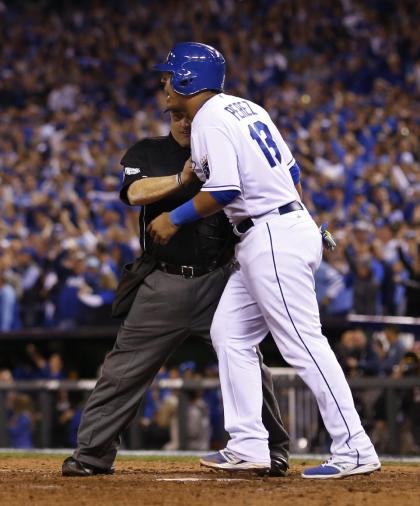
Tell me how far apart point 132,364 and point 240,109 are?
1316 millimetres

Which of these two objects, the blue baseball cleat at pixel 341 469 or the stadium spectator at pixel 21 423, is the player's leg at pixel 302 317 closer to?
the blue baseball cleat at pixel 341 469

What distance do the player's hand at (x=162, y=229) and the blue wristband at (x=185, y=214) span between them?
0.03 meters

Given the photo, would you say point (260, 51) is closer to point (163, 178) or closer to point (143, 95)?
point (143, 95)

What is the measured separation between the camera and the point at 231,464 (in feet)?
18.1

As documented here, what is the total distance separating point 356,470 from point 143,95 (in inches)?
643

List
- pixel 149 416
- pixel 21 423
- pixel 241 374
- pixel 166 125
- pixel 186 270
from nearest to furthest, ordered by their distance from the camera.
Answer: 1. pixel 241 374
2. pixel 186 270
3. pixel 149 416
4. pixel 21 423
5. pixel 166 125

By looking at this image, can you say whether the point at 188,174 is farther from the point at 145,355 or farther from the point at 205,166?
the point at 145,355

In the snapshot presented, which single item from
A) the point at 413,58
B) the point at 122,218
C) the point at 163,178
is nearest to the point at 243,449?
the point at 163,178

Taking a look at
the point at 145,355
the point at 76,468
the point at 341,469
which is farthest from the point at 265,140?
the point at 76,468

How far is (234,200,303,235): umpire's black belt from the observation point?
531 cm

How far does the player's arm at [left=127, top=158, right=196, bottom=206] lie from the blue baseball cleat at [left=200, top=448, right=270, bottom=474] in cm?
123

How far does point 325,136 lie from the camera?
51.7ft

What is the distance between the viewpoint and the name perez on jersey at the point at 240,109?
528 centimetres

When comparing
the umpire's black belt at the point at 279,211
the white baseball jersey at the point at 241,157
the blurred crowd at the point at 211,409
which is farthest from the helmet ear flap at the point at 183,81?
the blurred crowd at the point at 211,409
